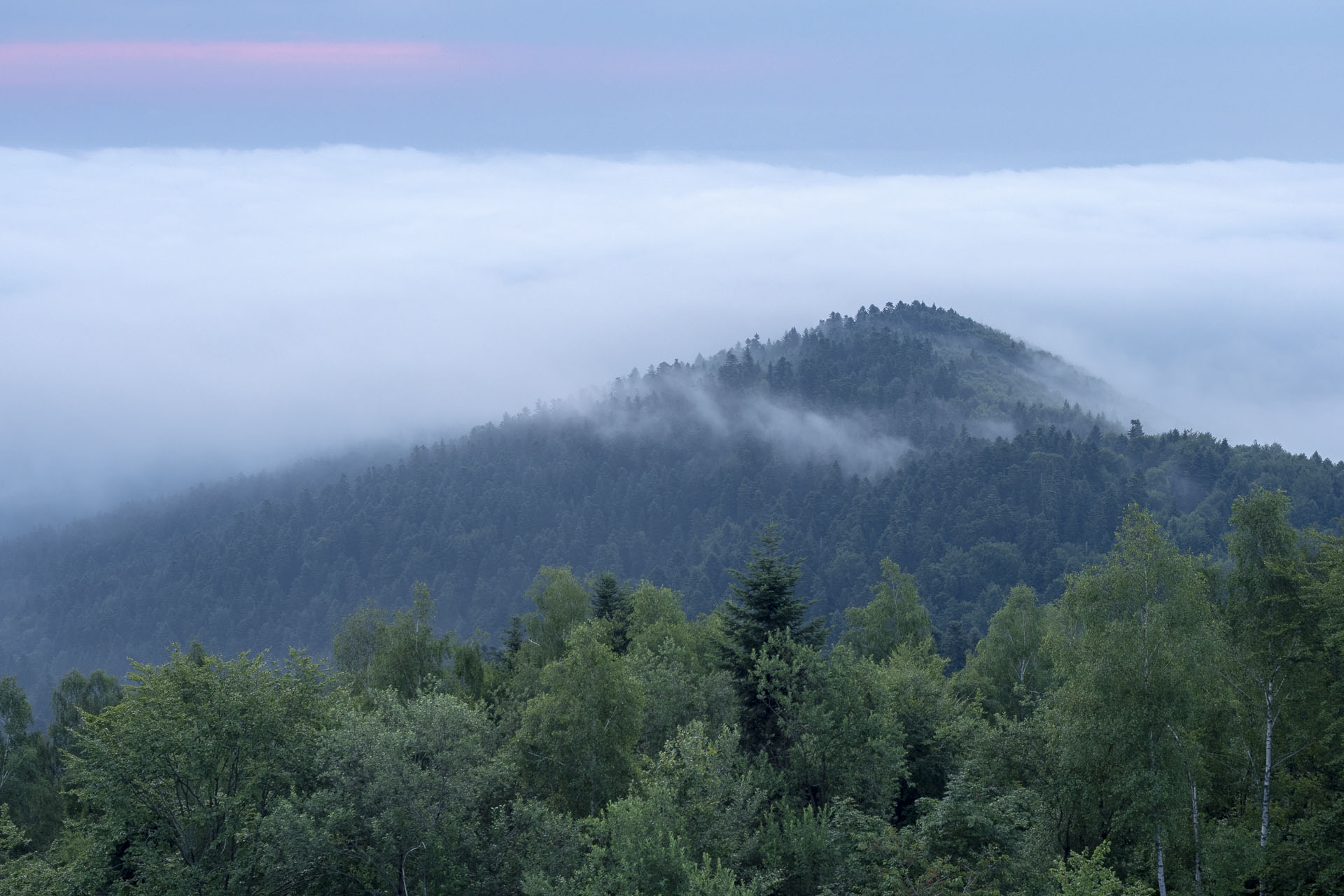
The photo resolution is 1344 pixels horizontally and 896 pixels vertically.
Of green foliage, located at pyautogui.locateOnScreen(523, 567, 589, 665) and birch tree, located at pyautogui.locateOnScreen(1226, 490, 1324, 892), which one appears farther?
green foliage, located at pyautogui.locateOnScreen(523, 567, 589, 665)

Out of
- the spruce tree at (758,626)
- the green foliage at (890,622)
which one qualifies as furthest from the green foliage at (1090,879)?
the green foliage at (890,622)

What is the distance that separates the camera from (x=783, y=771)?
39.0 metres

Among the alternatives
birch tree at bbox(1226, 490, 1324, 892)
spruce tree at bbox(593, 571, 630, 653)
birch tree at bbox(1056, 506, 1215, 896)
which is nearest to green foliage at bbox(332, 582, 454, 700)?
spruce tree at bbox(593, 571, 630, 653)

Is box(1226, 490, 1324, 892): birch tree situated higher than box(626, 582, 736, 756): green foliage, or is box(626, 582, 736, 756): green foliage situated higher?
box(1226, 490, 1324, 892): birch tree

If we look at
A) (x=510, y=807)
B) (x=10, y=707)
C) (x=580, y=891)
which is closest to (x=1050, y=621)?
(x=510, y=807)

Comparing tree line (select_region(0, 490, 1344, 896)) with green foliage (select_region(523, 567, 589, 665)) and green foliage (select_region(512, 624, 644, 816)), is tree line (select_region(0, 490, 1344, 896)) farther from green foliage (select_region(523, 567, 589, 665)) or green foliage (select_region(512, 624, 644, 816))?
green foliage (select_region(523, 567, 589, 665))

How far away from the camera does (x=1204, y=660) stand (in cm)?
3344

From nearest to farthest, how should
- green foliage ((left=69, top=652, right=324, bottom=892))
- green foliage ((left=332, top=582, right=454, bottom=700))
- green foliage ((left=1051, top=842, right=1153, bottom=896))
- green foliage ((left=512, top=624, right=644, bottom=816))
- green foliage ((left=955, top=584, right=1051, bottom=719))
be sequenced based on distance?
green foliage ((left=1051, top=842, right=1153, bottom=896)), green foliage ((left=69, top=652, right=324, bottom=892)), green foliage ((left=512, top=624, right=644, bottom=816)), green foliage ((left=332, top=582, right=454, bottom=700)), green foliage ((left=955, top=584, right=1051, bottom=719))

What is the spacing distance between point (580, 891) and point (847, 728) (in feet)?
45.4

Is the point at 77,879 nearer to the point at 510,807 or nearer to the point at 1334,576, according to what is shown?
the point at 510,807

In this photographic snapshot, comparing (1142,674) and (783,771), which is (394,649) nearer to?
(783,771)

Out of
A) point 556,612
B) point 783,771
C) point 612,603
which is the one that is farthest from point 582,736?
point 612,603

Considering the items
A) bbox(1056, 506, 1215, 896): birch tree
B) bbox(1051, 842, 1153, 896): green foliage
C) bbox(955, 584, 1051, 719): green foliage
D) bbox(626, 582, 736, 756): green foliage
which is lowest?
bbox(955, 584, 1051, 719): green foliage

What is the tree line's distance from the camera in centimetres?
3098
